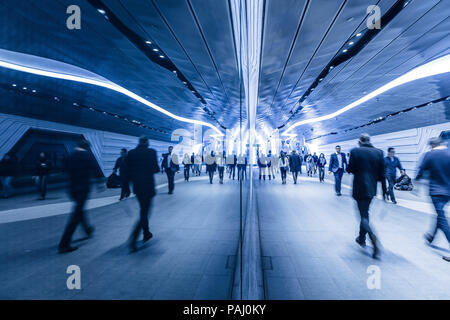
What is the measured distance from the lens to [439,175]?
2.91 meters

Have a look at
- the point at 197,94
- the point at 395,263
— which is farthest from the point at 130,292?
the point at 197,94

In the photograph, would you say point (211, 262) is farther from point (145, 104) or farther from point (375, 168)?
point (145, 104)

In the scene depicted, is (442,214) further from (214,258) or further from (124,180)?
(124,180)

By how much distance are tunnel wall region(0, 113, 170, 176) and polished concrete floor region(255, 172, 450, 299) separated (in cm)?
714

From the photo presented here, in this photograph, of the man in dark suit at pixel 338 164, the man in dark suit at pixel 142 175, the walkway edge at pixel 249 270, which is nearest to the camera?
the walkway edge at pixel 249 270

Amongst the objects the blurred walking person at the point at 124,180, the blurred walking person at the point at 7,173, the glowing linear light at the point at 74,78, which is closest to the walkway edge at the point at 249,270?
the blurred walking person at the point at 124,180

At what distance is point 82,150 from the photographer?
124 inches

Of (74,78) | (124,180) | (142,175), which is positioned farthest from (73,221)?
(74,78)

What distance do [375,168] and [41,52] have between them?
375 inches

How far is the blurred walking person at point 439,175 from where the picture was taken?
288cm

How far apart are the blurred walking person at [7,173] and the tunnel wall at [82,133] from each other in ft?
4.90

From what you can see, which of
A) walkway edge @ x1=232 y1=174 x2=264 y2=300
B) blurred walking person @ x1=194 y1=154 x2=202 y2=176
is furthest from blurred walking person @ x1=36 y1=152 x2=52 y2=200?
blurred walking person @ x1=194 y1=154 x2=202 y2=176

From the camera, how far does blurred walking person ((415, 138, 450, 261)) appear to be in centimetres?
288

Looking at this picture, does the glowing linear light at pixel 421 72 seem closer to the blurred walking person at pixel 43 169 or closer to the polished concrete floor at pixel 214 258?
the polished concrete floor at pixel 214 258
